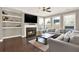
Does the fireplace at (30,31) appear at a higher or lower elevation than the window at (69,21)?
lower

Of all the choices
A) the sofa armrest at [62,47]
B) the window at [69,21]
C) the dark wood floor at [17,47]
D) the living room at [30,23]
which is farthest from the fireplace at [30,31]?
the sofa armrest at [62,47]

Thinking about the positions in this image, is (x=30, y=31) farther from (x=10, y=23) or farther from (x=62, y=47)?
(x=62, y=47)

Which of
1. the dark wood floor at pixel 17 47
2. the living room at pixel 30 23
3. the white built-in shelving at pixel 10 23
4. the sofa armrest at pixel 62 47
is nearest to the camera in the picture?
the sofa armrest at pixel 62 47

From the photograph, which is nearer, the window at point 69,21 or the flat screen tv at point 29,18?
the window at point 69,21

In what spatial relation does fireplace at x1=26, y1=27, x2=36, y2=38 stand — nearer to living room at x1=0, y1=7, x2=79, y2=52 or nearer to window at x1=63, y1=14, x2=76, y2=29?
living room at x1=0, y1=7, x2=79, y2=52

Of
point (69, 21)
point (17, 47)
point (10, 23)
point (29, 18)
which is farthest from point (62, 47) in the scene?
point (29, 18)

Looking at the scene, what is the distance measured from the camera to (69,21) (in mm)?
7617

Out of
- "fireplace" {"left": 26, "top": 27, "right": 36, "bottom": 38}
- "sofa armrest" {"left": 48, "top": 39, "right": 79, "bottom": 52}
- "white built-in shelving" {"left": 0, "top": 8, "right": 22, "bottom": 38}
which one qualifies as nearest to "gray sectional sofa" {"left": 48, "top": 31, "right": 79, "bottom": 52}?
"sofa armrest" {"left": 48, "top": 39, "right": 79, "bottom": 52}

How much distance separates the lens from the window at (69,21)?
723 centimetres

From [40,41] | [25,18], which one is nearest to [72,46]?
[40,41]

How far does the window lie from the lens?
7234 millimetres

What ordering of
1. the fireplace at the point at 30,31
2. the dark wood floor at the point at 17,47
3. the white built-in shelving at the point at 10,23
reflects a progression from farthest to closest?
the fireplace at the point at 30,31 < the white built-in shelving at the point at 10,23 < the dark wood floor at the point at 17,47

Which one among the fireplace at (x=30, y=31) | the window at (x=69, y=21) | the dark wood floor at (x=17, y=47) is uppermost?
the window at (x=69, y=21)

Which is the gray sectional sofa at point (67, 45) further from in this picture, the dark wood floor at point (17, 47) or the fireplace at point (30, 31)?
the fireplace at point (30, 31)
